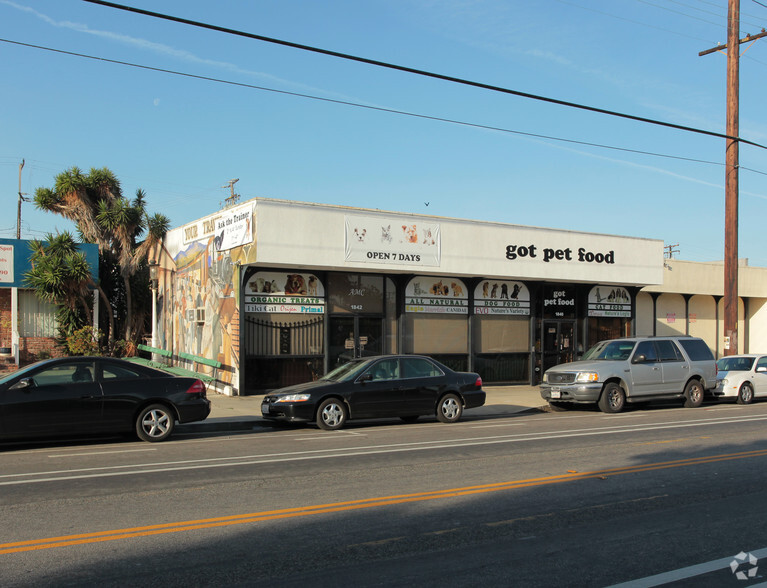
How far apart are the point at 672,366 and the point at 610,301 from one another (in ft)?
25.8

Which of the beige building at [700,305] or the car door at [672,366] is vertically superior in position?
the beige building at [700,305]

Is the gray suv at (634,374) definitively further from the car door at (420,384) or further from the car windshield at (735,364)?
the car door at (420,384)

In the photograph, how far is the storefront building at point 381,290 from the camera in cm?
1877

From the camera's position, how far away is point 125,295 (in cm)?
2639

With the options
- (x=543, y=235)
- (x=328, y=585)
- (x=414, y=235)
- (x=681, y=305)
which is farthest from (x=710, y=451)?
(x=681, y=305)

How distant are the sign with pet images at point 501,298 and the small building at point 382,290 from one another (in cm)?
4

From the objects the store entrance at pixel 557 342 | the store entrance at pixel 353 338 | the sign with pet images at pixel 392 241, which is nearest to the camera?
the sign with pet images at pixel 392 241

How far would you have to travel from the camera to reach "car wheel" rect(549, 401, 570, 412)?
18.1 m

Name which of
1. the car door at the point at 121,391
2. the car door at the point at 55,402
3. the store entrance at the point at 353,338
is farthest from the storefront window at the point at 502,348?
the car door at the point at 55,402

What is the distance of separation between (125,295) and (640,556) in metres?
24.0

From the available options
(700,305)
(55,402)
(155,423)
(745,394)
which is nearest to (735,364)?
(745,394)

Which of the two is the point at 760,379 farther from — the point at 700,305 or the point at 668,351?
the point at 700,305

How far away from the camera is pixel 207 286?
2122 centimetres

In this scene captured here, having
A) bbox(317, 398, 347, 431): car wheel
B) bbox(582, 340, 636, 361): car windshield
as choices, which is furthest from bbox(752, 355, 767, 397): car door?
bbox(317, 398, 347, 431): car wheel
